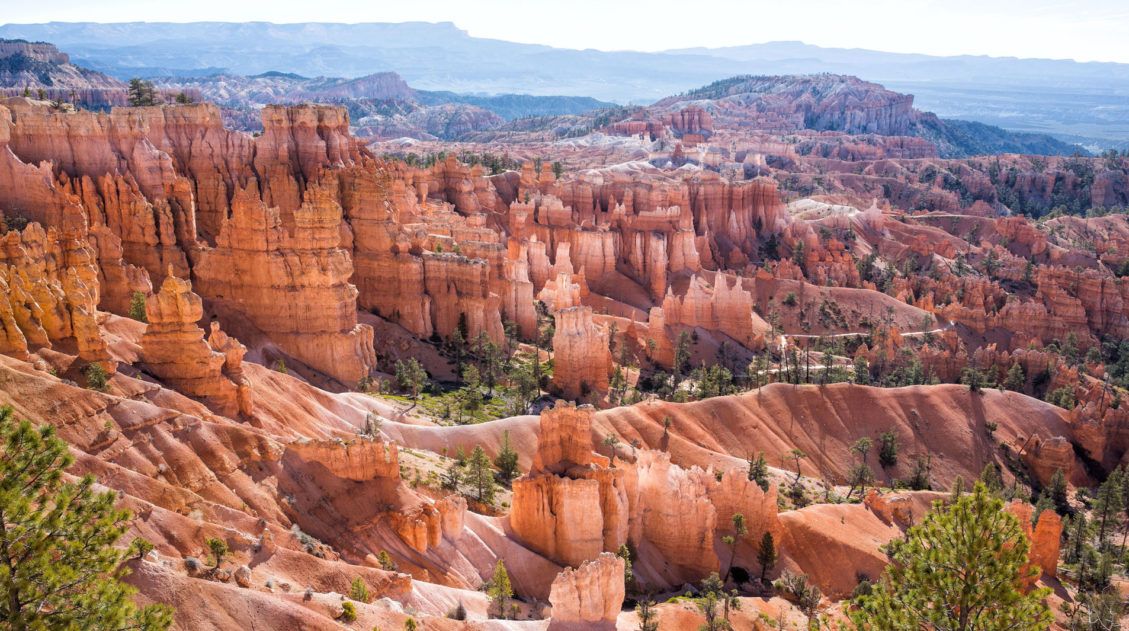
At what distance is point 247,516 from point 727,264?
84.1m

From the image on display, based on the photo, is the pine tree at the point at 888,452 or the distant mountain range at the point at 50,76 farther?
the distant mountain range at the point at 50,76

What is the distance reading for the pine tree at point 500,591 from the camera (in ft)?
103

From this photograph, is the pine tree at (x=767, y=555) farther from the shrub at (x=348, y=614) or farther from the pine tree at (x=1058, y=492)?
the pine tree at (x=1058, y=492)

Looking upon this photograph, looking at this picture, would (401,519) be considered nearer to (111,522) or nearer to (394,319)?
(111,522)

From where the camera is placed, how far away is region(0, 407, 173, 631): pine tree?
14703 millimetres

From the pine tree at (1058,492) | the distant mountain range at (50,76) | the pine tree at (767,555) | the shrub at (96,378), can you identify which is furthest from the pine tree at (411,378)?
the distant mountain range at (50,76)

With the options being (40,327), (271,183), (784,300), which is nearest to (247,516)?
(40,327)

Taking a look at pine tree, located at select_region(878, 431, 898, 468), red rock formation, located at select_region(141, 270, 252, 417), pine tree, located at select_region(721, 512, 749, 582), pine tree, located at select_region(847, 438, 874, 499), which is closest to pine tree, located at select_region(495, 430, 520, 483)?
pine tree, located at select_region(721, 512, 749, 582)

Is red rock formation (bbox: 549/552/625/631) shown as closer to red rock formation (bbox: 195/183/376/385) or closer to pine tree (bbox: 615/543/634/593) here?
pine tree (bbox: 615/543/634/593)

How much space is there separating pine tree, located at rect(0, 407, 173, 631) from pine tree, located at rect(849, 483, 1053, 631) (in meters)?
15.9

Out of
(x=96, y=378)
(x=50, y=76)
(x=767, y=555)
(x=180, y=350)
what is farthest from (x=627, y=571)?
(x=50, y=76)

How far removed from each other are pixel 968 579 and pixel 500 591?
52.8ft

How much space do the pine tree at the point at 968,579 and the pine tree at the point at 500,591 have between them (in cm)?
1379

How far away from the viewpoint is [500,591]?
3184cm
